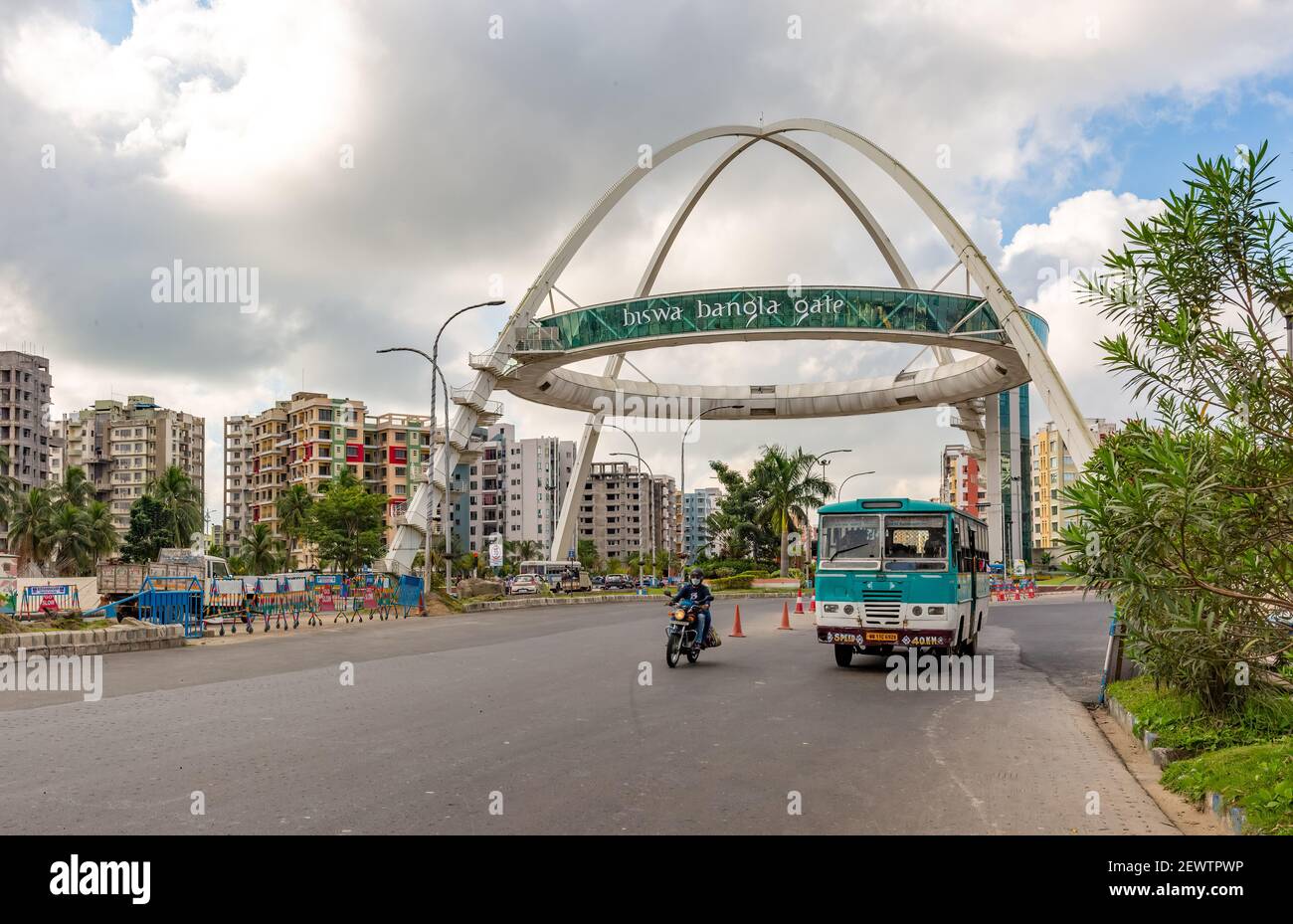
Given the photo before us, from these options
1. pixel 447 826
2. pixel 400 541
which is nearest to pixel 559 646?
pixel 447 826

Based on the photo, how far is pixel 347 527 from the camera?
3056 inches

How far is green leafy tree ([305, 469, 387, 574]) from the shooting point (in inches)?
2950

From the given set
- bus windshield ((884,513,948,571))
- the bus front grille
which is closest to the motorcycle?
the bus front grille

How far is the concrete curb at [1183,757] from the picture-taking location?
235 inches

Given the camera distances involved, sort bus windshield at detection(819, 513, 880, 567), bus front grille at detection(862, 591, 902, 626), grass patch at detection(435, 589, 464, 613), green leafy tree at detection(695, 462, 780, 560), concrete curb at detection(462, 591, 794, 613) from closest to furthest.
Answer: bus front grille at detection(862, 591, 902, 626), bus windshield at detection(819, 513, 880, 567), grass patch at detection(435, 589, 464, 613), concrete curb at detection(462, 591, 794, 613), green leafy tree at detection(695, 462, 780, 560)

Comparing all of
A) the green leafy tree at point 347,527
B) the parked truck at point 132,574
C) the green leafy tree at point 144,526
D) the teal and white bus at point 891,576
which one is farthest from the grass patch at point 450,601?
the green leafy tree at point 144,526

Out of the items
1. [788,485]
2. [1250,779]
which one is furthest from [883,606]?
[788,485]

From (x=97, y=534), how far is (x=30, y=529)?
4.60m

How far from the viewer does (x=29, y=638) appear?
16.9 m

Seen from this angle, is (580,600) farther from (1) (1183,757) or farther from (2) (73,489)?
(2) (73,489)

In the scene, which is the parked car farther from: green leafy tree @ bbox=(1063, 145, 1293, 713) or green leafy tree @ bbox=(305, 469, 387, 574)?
green leafy tree @ bbox=(1063, 145, 1293, 713)

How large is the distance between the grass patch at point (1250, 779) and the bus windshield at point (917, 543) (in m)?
6.60

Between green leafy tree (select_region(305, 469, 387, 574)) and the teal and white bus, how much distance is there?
64.5 metres

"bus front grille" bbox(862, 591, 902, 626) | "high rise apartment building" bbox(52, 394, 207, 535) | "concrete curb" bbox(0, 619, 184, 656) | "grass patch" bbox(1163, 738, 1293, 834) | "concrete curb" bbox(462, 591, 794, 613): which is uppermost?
"high rise apartment building" bbox(52, 394, 207, 535)
